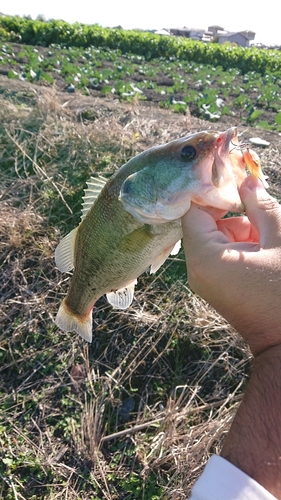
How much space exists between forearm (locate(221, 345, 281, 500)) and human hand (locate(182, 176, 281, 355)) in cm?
11

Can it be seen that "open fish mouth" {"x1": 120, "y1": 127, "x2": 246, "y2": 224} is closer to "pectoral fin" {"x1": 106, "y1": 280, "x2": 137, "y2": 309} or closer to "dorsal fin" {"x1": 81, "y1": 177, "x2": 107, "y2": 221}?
"dorsal fin" {"x1": 81, "y1": 177, "x2": 107, "y2": 221}

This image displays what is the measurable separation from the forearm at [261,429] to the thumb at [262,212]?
459 millimetres

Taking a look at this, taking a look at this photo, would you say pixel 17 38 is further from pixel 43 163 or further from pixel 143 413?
pixel 143 413

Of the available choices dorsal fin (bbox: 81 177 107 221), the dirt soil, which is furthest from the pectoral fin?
the dirt soil

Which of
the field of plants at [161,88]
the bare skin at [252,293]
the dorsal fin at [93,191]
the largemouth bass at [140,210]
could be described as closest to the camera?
the bare skin at [252,293]

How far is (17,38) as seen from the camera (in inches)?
881

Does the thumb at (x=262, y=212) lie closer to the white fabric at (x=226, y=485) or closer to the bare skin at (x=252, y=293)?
the bare skin at (x=252, y=293)

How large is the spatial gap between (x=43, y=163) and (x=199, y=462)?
4.11m

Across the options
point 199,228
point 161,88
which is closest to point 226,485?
point 199,228

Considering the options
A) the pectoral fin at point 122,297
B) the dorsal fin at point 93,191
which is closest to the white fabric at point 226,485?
the pectoral fin at point 122,297

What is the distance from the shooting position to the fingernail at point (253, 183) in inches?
73.5

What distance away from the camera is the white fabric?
1373mm

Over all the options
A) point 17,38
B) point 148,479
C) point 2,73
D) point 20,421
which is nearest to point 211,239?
point 148,479

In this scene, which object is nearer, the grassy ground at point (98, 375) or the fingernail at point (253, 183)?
the fingernail at point (253, 183)
